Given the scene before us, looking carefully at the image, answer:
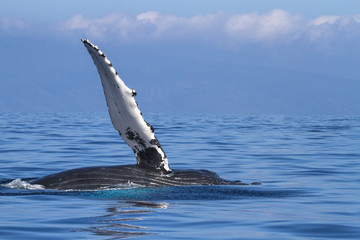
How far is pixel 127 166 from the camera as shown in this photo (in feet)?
43.2

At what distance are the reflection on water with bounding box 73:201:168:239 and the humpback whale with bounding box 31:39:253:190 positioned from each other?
4.20 ft

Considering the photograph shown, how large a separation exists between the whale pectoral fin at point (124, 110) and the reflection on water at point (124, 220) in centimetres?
132

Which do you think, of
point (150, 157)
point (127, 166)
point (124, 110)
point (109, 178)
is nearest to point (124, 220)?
point (124, 110)

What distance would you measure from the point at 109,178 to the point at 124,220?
2.86 metres

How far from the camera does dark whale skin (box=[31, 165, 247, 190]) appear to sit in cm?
1272

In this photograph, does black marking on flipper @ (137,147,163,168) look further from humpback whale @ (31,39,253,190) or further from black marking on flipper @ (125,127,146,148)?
black marking on flipper @ (125,127,146,148)

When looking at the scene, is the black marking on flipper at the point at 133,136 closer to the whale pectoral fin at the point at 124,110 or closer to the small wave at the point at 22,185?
the whale pectoral fin at the point at 124,110

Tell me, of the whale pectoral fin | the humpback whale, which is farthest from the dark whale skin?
the whale pectoral fin

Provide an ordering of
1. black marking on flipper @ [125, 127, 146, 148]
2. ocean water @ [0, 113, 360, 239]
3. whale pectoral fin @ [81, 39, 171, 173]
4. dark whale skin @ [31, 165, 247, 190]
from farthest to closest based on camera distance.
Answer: dark whale skin @ [31, 165, 247, 190]
black marking on flipper @ [125, 127, 146, 148]
whale pectoral fin @ [81, 39, 171, 173]
ocean water @ [0, 113, 360, 239]

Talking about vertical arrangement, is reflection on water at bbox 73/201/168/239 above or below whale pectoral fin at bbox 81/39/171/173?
below

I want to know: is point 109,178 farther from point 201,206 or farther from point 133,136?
point 201,206

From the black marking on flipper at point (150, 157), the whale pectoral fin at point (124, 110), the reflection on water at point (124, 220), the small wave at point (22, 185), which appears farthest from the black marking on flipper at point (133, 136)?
the small wave at point (22, 185)

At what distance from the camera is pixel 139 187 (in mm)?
12719

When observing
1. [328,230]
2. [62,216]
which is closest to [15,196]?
[62,216]
